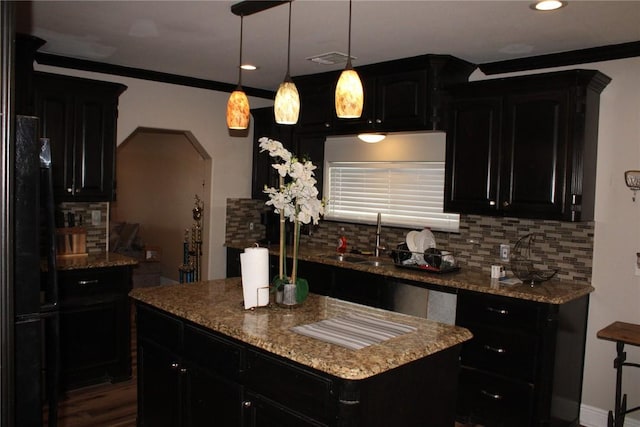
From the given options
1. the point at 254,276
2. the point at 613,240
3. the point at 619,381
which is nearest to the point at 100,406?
the point at 254,276

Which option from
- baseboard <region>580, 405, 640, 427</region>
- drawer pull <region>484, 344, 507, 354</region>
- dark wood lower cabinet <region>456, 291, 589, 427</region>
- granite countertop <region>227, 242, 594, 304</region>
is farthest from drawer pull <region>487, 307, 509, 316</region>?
baseboard <region>580, 405, 640, 427</region>

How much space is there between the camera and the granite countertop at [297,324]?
2.09m

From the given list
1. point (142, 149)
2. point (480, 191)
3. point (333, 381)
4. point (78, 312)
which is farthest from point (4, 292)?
point (142, 149)

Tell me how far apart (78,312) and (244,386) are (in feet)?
7.24

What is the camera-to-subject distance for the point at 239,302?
2.93 meters

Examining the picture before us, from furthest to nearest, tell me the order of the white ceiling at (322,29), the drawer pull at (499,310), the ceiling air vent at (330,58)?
the ceiling air vent at (330,58) → the drawer pull at (499,310) → the white ceiling at (322,29)

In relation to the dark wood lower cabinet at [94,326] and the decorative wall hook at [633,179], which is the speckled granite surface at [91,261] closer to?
the dark wood lower cabinet at [94,326]

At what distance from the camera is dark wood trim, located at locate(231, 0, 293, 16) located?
2.91 m

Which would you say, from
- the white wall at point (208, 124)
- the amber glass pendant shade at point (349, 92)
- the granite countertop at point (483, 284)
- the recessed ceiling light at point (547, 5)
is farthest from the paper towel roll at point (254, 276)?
the white wall at point (208, 124)

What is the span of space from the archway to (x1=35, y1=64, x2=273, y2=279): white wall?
1.10 meters

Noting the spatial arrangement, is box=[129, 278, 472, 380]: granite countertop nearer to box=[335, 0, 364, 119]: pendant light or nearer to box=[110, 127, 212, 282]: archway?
box=[335, 0, 364, 119]: pendant light

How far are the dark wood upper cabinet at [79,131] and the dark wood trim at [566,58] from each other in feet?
9.64

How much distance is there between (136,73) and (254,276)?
2.90m

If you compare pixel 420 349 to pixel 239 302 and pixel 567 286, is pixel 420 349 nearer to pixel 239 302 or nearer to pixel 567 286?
pixel 239 302
